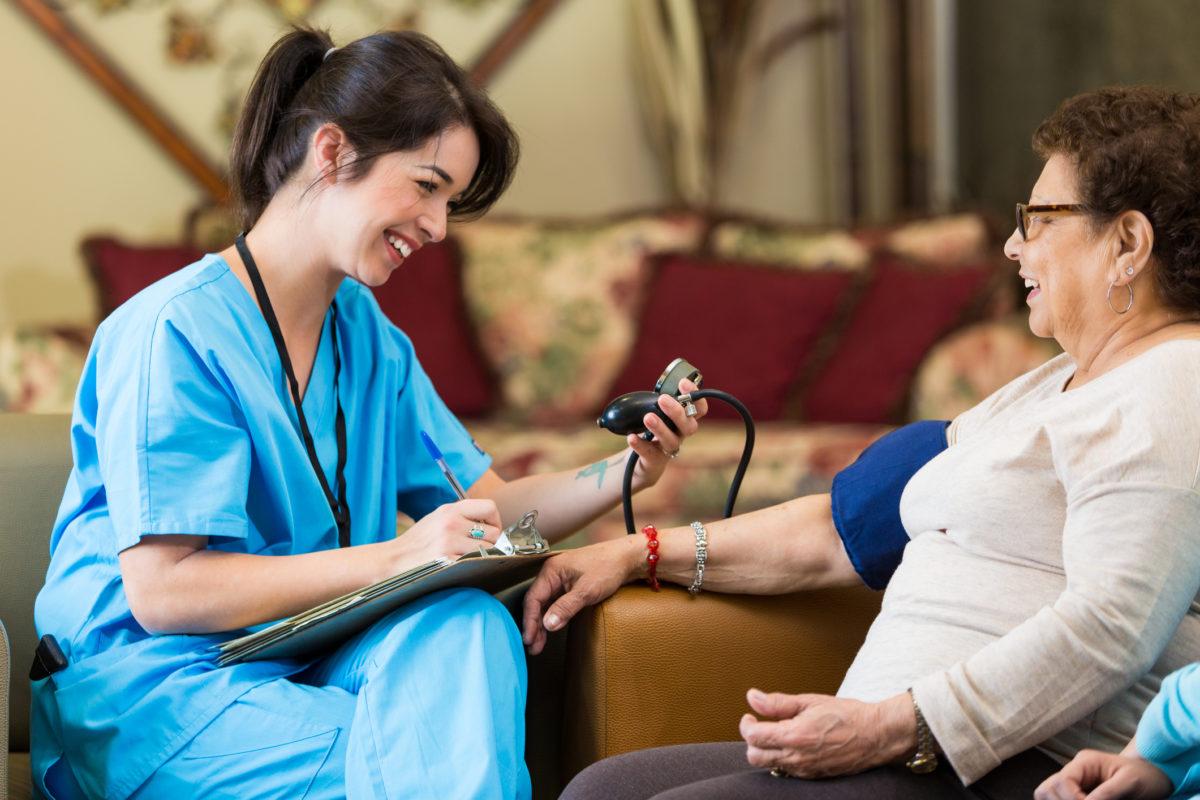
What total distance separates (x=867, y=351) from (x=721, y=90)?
3.92 feet

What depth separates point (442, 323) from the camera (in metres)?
3.50

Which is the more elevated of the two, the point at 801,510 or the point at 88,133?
the point at 88,133

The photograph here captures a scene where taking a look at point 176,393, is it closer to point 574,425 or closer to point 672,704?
point 672,704

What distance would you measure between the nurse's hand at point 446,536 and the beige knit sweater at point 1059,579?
405 millimetres

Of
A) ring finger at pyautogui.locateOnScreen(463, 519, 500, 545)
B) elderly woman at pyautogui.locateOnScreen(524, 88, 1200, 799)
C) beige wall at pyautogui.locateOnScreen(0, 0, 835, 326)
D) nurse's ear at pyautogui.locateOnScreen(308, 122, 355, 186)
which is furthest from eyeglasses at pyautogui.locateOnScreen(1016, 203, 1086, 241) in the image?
beige wall at pyautogui.locateOnScreen(0, 0, 835, 326)

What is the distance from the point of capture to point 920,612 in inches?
54.7

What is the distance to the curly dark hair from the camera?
1.32 m

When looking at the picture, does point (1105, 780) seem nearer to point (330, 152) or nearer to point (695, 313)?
point (330, 152)

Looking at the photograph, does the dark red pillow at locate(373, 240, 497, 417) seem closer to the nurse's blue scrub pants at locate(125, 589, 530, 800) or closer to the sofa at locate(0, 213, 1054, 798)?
the sofa at locate(0, 213, 1054, 798)

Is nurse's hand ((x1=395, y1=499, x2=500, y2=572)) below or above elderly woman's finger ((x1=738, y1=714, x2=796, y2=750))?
above

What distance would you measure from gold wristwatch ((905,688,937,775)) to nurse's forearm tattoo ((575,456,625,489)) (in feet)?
2.05

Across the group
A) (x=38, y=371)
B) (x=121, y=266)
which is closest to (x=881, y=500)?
(x=38, y=371)

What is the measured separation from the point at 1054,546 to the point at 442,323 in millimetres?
2337

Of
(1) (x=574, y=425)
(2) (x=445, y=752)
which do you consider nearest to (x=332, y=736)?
(2) (x=445, y=752)
